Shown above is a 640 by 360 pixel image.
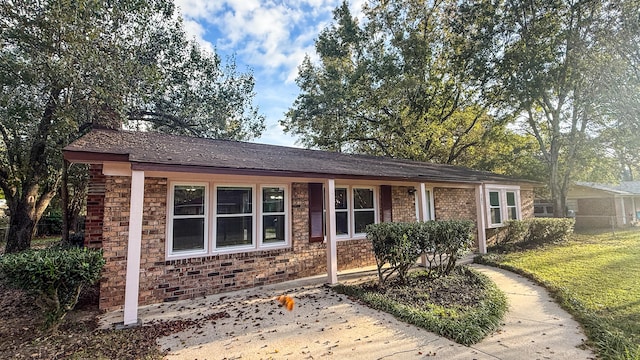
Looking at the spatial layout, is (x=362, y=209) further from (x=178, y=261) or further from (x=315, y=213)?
(x=178, y=261)

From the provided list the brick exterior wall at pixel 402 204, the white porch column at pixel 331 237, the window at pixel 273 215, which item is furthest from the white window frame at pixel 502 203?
the window at pixel 273 215

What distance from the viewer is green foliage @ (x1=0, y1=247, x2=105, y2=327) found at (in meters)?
4.02

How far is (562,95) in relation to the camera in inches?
633

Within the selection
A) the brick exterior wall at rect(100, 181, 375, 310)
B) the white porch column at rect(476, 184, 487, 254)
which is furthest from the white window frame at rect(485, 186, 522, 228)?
the brick exterior wall at rect(100, 181, 375, 310)

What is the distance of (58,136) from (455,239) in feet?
39.2

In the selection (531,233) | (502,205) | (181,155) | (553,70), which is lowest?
(531,233)

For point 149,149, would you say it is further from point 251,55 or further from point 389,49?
point 389,49

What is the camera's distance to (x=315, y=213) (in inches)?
309

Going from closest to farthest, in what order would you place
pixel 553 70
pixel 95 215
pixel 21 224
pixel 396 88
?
1. pixel 95 215
2. pixel 21 224
3. pixel 553 70
4. pixel 396 88

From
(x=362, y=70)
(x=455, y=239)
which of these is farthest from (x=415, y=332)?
(x=362, y=70)

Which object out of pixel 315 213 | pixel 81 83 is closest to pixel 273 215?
pixel 315 213

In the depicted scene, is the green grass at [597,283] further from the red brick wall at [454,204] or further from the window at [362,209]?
the window at [362,209]

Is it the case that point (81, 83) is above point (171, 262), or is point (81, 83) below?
above

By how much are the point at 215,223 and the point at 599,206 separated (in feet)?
85.4
